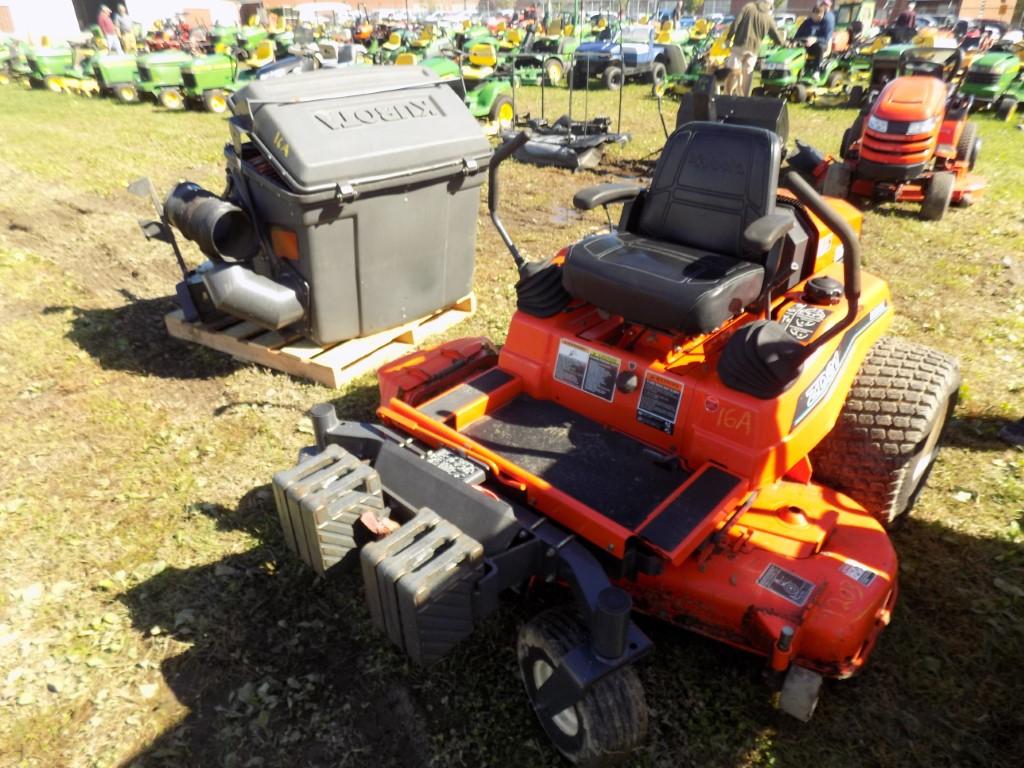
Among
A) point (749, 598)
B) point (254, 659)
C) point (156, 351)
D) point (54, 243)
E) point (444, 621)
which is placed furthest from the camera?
point (54, 243)

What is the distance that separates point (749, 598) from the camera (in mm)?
2346

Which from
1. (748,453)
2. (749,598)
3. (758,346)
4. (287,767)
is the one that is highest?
(758,346)

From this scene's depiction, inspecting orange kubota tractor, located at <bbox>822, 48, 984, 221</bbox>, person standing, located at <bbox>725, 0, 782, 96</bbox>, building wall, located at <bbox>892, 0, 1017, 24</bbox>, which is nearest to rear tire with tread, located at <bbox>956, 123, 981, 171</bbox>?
orange kubota tractor, located at <bbox>822, 48, 984, 221</bbox>

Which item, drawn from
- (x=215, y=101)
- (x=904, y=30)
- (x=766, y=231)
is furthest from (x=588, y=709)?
(x=904, y=30)

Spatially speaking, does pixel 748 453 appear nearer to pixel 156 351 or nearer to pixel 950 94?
pixel 156 351

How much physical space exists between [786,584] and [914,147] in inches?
241

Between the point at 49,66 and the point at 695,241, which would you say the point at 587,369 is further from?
the point at 49,66

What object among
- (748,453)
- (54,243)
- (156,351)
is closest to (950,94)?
(748,453)

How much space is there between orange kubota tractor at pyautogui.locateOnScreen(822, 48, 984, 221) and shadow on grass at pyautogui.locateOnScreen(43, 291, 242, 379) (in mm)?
6179

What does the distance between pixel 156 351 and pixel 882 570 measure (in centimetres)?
452

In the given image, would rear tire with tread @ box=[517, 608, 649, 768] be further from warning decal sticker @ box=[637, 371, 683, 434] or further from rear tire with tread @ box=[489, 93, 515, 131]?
rear tire with tread @ box=[489, 93, 515, 131]

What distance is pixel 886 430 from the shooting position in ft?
9.56

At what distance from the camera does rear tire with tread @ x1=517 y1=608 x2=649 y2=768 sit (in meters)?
2.16

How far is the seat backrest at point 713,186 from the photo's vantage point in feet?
9.36
